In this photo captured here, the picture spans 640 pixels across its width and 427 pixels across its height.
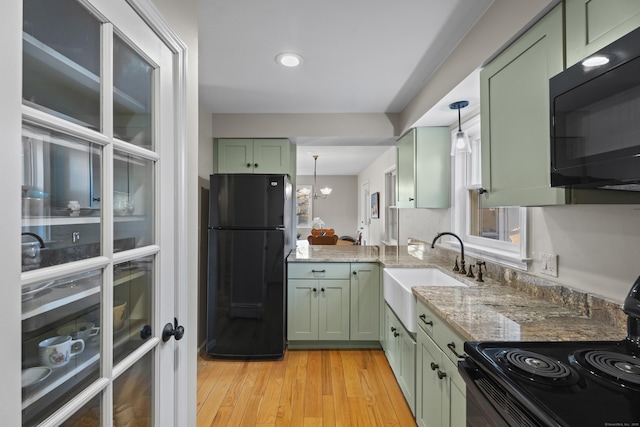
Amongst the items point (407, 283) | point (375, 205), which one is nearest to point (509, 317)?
point (407, 283)

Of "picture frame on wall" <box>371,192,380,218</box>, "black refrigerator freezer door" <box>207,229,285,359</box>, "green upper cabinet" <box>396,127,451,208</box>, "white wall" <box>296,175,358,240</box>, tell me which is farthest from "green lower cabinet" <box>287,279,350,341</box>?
"white wall" <box>296,175,358,240</box>

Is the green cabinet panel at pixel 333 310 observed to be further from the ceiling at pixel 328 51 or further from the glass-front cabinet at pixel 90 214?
the glass-front cabinet at pixel 90 214

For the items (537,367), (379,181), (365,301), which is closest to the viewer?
(537,367)

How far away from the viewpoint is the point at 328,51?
2.00 m

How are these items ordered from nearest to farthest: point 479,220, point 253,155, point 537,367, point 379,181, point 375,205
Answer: point 537,367 → point 479,220 → point 253,155 → point 379,181 → point 375,205

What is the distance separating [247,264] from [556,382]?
2.40 metres

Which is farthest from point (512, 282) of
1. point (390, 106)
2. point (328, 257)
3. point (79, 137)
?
point (79, 137)

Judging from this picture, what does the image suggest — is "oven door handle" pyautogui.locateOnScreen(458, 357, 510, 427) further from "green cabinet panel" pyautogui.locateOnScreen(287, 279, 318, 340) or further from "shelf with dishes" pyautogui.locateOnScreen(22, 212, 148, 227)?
"green cabinet panel" pyautogui.locateOnScreen(287, 279, 318, 340)

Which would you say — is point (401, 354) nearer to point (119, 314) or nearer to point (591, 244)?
point (591, 244)

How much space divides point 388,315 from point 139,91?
237 centimetres

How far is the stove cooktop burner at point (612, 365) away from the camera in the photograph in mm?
812

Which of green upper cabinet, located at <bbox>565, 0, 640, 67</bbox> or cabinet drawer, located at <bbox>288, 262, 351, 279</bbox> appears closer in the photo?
green upper cabinet, located at <bbox>565, 0, 640, 67</bbox>

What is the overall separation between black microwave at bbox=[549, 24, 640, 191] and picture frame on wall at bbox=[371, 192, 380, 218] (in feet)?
16.0

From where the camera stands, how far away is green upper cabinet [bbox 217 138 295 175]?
3.22m
